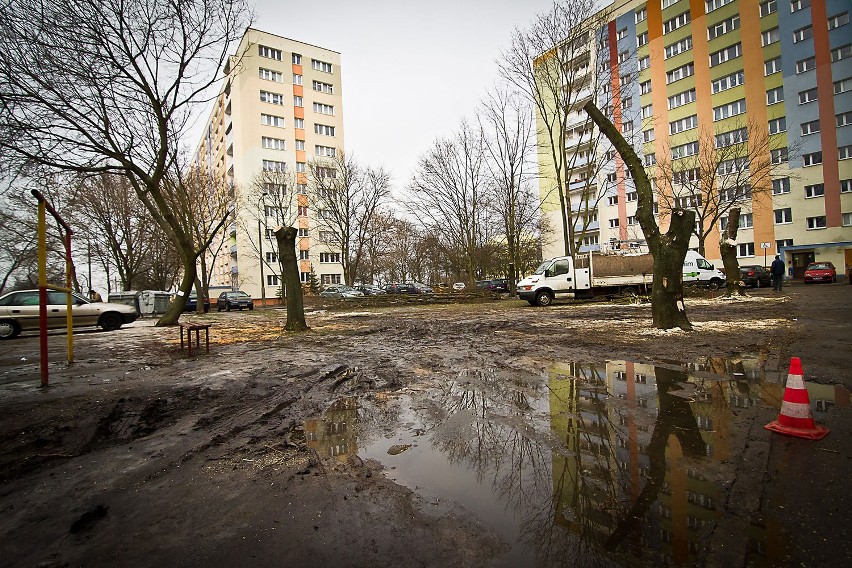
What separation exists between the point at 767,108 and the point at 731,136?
442 cm

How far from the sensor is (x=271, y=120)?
50656mm

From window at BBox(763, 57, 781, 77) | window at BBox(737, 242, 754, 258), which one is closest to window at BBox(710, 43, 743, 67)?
window at BBox(763, 57, 781, 77)

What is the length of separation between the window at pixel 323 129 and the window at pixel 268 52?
9.15 m

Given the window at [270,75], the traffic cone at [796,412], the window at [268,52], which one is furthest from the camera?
the window at [268,52]

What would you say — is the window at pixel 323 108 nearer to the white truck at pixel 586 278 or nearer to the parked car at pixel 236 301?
the parked car at pixel 236 301

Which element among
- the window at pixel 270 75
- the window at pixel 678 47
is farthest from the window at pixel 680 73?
the window at pixel 270 75

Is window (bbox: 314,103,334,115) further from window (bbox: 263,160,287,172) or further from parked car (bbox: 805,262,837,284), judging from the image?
parked car (bbox: 805,262,837,284)

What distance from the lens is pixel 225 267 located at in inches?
2662

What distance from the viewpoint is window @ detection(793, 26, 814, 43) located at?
3529 cm

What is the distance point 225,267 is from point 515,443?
238ft

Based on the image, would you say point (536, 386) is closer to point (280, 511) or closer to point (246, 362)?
point (280, 511)

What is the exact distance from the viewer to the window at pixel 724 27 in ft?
127

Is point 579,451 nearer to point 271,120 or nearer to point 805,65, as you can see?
point 805,65

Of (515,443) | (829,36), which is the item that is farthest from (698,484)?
(829,36)
